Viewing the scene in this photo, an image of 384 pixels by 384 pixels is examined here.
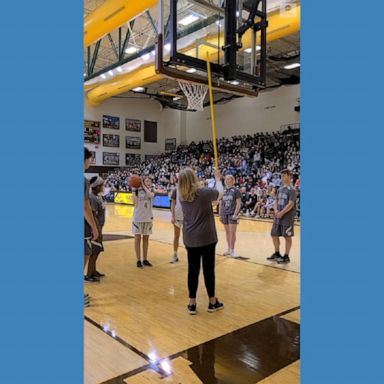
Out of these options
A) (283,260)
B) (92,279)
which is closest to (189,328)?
(92,279)

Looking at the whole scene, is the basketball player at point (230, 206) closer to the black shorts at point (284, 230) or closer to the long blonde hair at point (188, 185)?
the black shorts at point (284, 230)

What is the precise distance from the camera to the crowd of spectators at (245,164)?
1397 centimetres

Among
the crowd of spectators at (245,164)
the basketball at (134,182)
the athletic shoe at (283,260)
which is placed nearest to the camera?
the basketball at (134,182)

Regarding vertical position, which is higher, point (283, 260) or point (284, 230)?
point (284, 230)

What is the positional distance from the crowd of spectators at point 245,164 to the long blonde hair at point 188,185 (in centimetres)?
728

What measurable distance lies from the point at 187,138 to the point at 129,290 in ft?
72.0

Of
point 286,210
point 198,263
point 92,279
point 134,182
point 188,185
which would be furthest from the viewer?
point 286,210

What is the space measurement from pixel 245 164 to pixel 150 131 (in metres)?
11.2

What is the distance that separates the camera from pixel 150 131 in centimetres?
2662

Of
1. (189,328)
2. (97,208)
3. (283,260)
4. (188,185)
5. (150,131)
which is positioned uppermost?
(150,131)

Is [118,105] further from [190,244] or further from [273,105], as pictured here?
[190,244]

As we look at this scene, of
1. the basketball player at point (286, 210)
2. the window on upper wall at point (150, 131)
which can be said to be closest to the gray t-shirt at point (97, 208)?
the basketball player at point (286, 210)

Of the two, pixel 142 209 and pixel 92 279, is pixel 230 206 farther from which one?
pixel 92 279

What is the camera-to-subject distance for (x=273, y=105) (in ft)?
67.0
